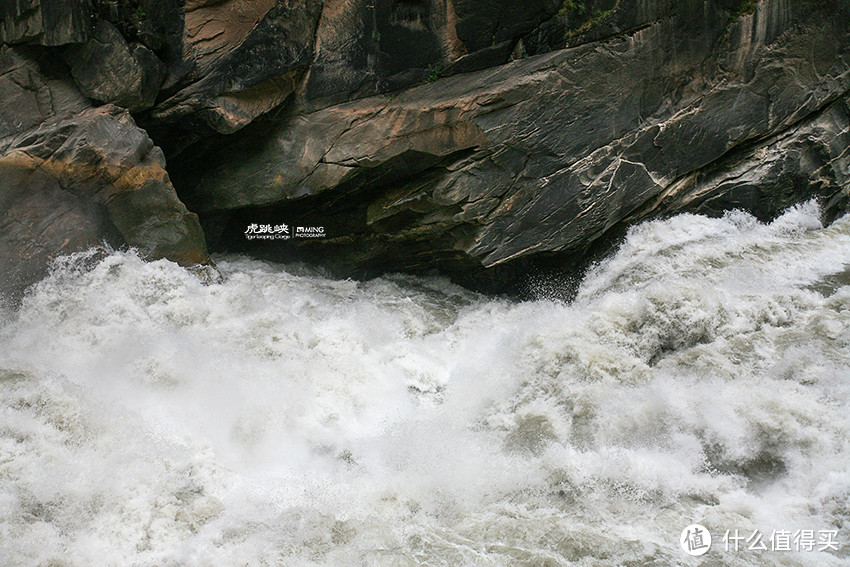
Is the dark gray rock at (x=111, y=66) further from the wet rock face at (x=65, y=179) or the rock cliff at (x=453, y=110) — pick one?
the wet rock face at (x=65, y=179)

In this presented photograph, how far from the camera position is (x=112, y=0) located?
24.0 ft

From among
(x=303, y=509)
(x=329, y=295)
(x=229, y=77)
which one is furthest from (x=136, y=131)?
(x=303, y=509)

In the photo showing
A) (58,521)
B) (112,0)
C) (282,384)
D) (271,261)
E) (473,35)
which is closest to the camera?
(58,521)

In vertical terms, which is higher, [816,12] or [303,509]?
[816,12]

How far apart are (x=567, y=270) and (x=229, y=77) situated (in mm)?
4738

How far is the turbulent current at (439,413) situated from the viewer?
4539 mm

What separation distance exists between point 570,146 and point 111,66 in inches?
206

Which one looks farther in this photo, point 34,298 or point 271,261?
point 271,261

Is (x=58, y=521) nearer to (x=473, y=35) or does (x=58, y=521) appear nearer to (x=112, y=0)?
(x=112, y=0)

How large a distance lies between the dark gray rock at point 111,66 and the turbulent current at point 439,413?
6.02 feet

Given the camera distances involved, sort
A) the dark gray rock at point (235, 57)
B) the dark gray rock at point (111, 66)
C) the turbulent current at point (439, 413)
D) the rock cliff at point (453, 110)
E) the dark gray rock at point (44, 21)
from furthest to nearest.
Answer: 1. the dark gray rock at point (235, 57)
2. the rock cliff at point (453, 110)
3. the dark gray rock at point (111, 66)
4. the dark gray rock at point (44, 21)
5. the turbulent current at point (439, 413)

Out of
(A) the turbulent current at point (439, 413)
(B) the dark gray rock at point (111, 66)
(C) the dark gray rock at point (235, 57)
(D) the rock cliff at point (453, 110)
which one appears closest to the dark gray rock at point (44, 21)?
(D) the rock cliff at point (453, 110)

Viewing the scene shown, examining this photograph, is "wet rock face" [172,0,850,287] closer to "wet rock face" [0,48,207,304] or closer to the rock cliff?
the rock cliff

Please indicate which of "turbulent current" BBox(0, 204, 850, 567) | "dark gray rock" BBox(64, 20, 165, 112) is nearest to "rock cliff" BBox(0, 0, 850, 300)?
"dark gray rock" BBox(64, 20, 165, 112)
